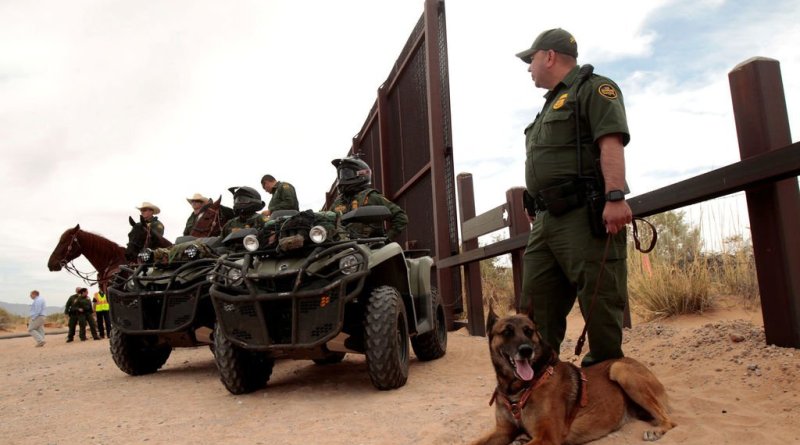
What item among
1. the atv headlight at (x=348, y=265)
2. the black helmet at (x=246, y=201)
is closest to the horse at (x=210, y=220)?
the black helmet at (x=246, y=201)

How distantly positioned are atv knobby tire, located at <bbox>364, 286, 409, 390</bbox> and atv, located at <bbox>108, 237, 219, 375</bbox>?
2.28m

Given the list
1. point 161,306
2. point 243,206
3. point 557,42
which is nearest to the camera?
point 557,42

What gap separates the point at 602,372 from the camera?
304cm

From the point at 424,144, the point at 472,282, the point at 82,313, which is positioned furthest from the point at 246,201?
the point at 82,313

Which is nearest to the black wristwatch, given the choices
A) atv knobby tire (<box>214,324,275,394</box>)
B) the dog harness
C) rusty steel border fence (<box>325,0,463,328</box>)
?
the dog harness

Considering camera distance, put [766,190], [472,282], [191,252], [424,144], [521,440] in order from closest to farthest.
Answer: [521,440] < [766,190] < [191,252] < [472,282] < [424,144]

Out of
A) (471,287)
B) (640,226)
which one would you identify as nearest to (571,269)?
(471,287)

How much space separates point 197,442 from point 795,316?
11.3 ft

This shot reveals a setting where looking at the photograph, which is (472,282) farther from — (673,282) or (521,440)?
(521,440)

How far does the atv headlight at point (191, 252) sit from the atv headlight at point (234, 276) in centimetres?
204

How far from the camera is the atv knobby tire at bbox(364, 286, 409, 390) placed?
434cm

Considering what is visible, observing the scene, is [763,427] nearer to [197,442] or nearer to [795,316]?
[795,316]

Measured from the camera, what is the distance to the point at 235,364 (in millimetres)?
4703

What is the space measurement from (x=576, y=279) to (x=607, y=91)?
1020mm
